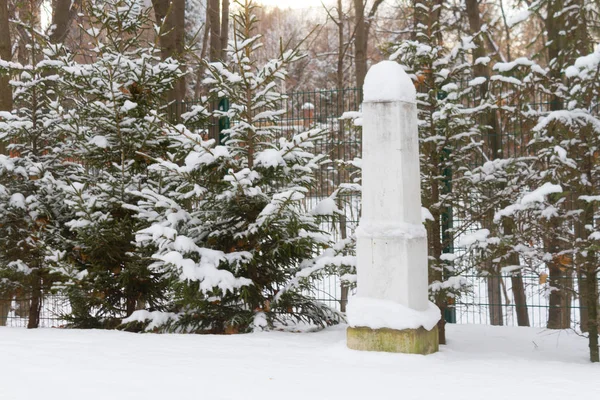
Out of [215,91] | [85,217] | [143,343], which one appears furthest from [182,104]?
[143,343]

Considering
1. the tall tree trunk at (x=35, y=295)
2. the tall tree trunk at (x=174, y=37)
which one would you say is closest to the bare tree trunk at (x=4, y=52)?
the tall tree trunk at (x=174, y=37)

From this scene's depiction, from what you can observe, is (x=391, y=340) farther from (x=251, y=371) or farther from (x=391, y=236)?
(x=251, y=371)

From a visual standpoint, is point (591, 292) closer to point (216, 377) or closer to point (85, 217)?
point (216, 377)

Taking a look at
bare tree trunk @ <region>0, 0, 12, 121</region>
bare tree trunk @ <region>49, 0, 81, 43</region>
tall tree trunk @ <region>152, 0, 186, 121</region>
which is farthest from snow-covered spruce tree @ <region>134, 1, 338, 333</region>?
bare tree trunk @ <region>49, 0, 81, 43</region>

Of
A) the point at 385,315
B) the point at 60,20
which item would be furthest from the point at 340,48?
the point at 385,315

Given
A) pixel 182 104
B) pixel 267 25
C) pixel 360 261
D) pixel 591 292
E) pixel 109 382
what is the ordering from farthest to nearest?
pixel 267 25
pixel 182 104
pixel 591 292
pixel 360 261
pixel 109 382

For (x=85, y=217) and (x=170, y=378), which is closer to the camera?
(x=170, y=378)

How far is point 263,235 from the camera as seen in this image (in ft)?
22.5

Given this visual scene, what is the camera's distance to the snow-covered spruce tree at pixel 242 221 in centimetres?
659

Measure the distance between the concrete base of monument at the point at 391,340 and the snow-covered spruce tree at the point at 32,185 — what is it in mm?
4109

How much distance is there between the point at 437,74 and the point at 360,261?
2892 millimetres

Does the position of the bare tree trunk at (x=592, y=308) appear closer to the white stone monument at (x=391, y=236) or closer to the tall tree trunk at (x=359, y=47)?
the white stone monument at (x=391, y=236)

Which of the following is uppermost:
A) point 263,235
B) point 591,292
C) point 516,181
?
point 516,181

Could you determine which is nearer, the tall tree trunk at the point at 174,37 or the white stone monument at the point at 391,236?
the white stone monument at the point at 391,236
